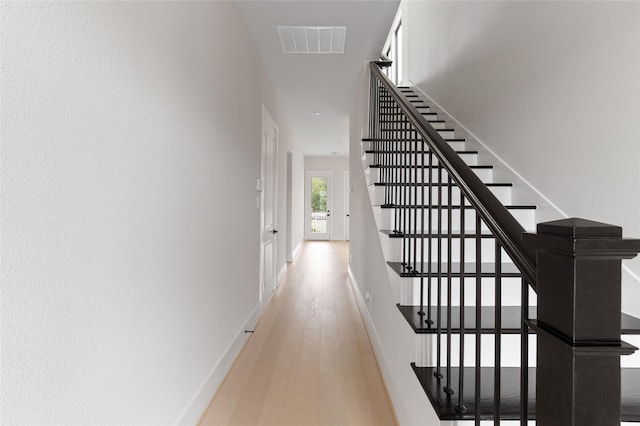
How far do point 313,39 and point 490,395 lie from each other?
3104 millimetres

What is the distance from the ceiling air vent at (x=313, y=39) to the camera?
3.07 metres

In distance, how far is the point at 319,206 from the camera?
35.3 feet

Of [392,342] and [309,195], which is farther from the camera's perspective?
[309,195]

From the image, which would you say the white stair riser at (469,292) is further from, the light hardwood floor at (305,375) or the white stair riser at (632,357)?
the light hardwood floor at (305,375)

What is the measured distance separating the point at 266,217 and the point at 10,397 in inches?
132

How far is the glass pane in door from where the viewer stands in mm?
10750

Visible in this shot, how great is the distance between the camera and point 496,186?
7.84 ft

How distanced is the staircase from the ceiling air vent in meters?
0.68

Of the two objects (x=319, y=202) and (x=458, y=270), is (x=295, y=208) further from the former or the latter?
(x=458, y=270)

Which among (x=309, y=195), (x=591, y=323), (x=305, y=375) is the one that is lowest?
(x=305, y=375)

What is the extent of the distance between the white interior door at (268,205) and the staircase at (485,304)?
1478 mm

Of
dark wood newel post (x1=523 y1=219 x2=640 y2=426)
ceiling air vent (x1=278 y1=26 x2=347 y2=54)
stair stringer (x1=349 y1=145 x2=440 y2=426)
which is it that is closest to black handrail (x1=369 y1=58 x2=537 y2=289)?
dark wood newel post (x1=523 y1=219 x2=640 y2=426)

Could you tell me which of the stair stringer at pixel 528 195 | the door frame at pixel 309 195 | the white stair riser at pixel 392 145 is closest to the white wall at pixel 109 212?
the white stair riser at pixel 392 145

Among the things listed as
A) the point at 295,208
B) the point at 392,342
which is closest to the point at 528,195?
the point at 392,342
